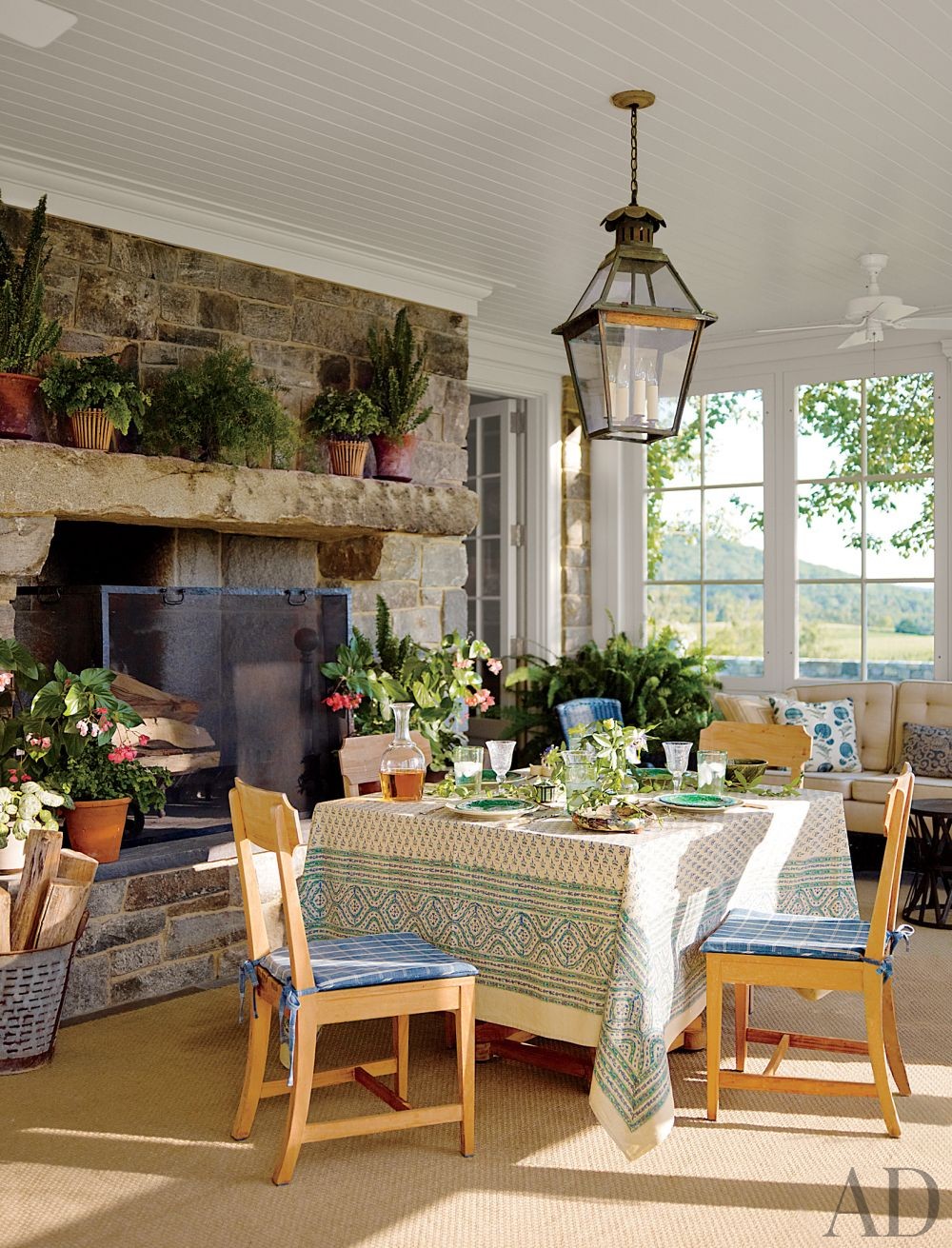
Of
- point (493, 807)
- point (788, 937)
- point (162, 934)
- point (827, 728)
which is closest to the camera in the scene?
point (788, 937)

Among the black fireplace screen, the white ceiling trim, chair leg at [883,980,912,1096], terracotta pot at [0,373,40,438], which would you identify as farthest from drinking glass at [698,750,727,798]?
the white ceiling trim

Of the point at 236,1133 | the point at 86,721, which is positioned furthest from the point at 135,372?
the point at 236,1133

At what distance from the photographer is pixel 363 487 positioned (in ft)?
15.3

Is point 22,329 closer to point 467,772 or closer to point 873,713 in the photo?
point 467,772

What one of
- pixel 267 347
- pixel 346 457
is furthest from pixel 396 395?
pixel 267 347

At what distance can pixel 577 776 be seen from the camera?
3076 millimetres

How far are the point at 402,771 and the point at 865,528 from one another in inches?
148

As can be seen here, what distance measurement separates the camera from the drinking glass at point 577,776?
3.02 meters

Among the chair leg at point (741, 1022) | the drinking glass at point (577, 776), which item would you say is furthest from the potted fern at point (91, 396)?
the chair leg at point (741, 1022)

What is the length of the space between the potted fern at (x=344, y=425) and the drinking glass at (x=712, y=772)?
6.79 feet

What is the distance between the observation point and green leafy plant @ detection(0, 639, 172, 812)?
3637mm

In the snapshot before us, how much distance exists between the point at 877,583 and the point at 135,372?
3.83m

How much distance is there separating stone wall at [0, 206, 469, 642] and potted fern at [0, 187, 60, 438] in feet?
0.82

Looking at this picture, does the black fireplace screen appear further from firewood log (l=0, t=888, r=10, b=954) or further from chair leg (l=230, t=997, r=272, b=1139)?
chair leg (l=230, t=997, r=272, b=1139)
